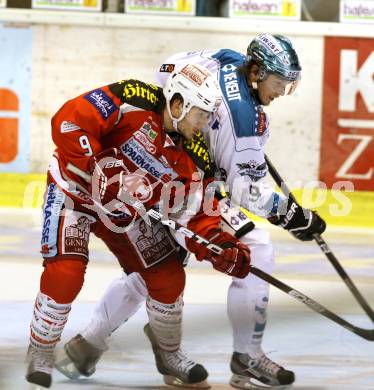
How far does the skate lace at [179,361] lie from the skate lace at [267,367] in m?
0.27

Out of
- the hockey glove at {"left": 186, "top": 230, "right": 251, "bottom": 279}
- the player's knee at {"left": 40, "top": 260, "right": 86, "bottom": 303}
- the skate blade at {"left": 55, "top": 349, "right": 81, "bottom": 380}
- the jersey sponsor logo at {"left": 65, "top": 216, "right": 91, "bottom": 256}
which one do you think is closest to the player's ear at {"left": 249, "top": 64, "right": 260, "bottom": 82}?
the hockey glove at {"left": 186, "top": 230, "right": 251, "bottom": 279}

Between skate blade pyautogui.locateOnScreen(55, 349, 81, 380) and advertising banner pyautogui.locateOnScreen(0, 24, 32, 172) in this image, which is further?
advertising banner pyautogui.locateOnScreen(0, 24, 32, 172)

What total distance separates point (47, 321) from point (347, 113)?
4.64m

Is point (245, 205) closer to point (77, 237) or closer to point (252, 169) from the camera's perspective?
point (252, 169)

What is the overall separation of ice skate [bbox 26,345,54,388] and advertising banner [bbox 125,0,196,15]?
4.57 m

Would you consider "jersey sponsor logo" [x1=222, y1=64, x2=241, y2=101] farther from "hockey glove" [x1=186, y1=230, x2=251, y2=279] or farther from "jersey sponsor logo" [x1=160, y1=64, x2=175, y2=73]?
"hockey glove" [x1=186, y1=230, x2=251, y2=279]

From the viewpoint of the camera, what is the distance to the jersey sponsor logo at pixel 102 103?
4359 millimetres

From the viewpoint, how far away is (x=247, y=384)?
4.71m

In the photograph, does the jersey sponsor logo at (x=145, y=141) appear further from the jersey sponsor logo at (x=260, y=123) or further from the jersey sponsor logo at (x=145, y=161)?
the jersey sponsor logo at (x=260, y=123)

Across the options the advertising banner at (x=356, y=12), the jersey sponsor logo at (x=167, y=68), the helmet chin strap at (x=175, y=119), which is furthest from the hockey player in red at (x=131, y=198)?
the advertising banner at (x=356, y=12)

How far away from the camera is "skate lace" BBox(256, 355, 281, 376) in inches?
187

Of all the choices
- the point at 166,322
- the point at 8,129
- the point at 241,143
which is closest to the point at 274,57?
the point at 241,143

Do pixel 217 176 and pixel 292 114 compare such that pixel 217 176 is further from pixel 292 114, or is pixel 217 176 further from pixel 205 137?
pixel 292 114

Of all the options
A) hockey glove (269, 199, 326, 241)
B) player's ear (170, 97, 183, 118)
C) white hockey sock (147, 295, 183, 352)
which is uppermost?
player's ear (170, 97, 183, 118)
